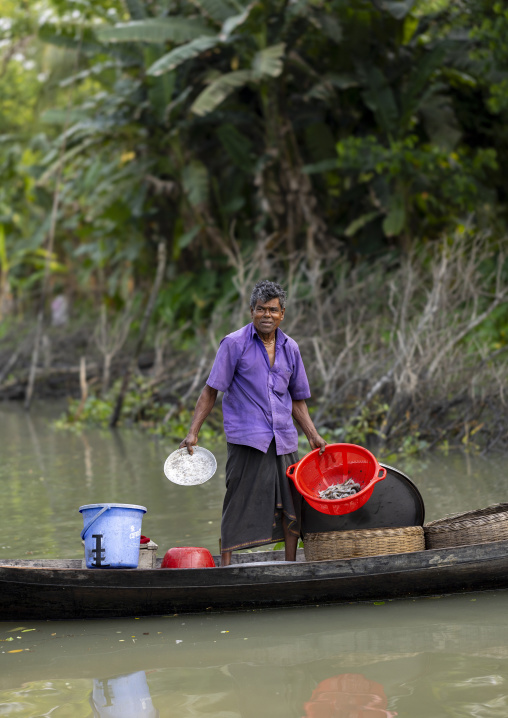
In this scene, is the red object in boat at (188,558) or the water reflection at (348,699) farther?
the red object in boat at (188,558)

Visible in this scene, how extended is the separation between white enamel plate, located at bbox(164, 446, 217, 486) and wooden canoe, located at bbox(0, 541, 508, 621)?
1.71ft

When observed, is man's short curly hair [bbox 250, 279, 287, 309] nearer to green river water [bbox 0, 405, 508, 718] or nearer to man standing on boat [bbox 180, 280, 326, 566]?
man standing on boat [bbox 180, 280, 326, 566]

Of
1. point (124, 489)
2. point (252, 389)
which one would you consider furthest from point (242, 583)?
point (124, 489)

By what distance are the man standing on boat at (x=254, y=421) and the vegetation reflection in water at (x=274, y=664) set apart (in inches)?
19.1

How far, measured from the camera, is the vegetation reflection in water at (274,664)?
10.8 ft

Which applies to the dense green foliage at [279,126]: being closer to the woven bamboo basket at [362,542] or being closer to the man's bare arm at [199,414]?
the man's bare arm at [199,414]

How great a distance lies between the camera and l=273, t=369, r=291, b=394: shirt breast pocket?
464cm

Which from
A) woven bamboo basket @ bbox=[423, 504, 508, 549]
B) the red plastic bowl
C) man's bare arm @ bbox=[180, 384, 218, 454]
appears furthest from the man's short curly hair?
woven bamboo basket @ bbox=[423, 504, 508, 549]

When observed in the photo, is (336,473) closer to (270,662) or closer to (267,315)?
(267,315)

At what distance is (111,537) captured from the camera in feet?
14.5

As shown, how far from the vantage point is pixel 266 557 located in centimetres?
498

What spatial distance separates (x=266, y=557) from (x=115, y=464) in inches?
193

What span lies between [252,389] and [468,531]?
1.39 metres

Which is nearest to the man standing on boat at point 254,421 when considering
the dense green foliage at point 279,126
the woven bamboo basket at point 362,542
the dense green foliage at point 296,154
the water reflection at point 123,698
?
the woven bamboo basket at point 362,542
